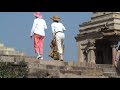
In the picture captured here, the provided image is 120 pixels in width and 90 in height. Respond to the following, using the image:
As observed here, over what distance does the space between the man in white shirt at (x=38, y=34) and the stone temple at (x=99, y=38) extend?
1721 cm

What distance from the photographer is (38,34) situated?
14812 mm

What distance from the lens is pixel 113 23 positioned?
33406 mm

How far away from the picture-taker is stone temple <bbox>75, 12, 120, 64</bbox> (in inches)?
1280

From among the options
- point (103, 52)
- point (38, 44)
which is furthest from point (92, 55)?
point (38, 44)

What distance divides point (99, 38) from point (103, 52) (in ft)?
6.33

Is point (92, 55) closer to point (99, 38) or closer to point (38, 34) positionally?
point (99, 38)

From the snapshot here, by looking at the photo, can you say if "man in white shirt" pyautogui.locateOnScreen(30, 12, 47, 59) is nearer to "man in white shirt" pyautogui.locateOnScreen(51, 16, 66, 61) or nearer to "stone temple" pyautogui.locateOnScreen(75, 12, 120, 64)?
"man in white shirt" pyautogui.locateOnScreen(51, 16, 66, 61)

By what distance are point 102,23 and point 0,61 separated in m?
22.7

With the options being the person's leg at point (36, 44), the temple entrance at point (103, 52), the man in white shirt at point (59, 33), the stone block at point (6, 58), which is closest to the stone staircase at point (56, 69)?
the stone block at point (6, 58)

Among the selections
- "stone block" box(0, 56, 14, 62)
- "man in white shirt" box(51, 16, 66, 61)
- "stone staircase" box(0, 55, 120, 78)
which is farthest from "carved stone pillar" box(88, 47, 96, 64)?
"stone block" box(0, 56, 14, 62)

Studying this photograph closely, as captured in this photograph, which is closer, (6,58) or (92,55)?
(6,58)

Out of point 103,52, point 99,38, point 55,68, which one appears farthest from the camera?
point 103,52
